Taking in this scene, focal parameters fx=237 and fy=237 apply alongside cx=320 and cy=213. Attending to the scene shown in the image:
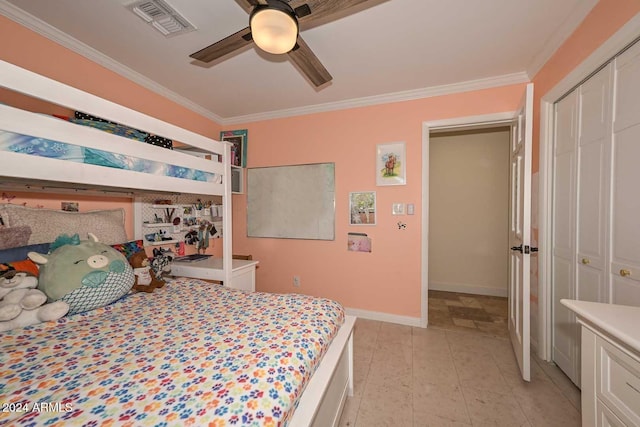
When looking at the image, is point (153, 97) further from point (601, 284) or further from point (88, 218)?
point (601, 284)

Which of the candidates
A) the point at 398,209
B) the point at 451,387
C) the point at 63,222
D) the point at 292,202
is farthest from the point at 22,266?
the point at 398,209

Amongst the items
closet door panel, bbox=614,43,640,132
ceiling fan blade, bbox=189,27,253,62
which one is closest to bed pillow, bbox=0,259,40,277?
ceiling fan blade, bbox=189,27,253,62

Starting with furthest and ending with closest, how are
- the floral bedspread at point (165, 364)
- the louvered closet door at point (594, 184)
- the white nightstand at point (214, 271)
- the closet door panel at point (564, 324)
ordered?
the white nightstand at point (214, 271), the closet door panel at point (564, 324), the louvered closet door at point (594, 184), the floral bedspread at point (165, 364)

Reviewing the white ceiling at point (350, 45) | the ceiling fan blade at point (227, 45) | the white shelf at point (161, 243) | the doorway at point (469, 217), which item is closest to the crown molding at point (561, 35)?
the white ceiling at point (350, 45)

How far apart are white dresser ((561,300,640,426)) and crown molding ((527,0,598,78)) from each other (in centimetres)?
176

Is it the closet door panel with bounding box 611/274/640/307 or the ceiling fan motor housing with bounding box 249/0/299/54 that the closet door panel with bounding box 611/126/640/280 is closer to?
the closet door panel with bounding box 611/274/640/307

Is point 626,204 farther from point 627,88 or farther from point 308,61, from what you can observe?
point 308,61

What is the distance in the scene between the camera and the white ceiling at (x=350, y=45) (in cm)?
150

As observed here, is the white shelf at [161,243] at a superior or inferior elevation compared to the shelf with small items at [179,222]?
inferior

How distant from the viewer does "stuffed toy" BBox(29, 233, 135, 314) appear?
1274 millimetres

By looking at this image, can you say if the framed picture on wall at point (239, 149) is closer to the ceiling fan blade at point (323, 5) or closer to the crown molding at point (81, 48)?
the crown molding at point (81, 48)

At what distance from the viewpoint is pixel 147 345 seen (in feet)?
3.32

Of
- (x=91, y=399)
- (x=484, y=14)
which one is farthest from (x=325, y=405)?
(x=484, y=14)

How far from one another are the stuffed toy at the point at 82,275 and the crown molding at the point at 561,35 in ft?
10.8
